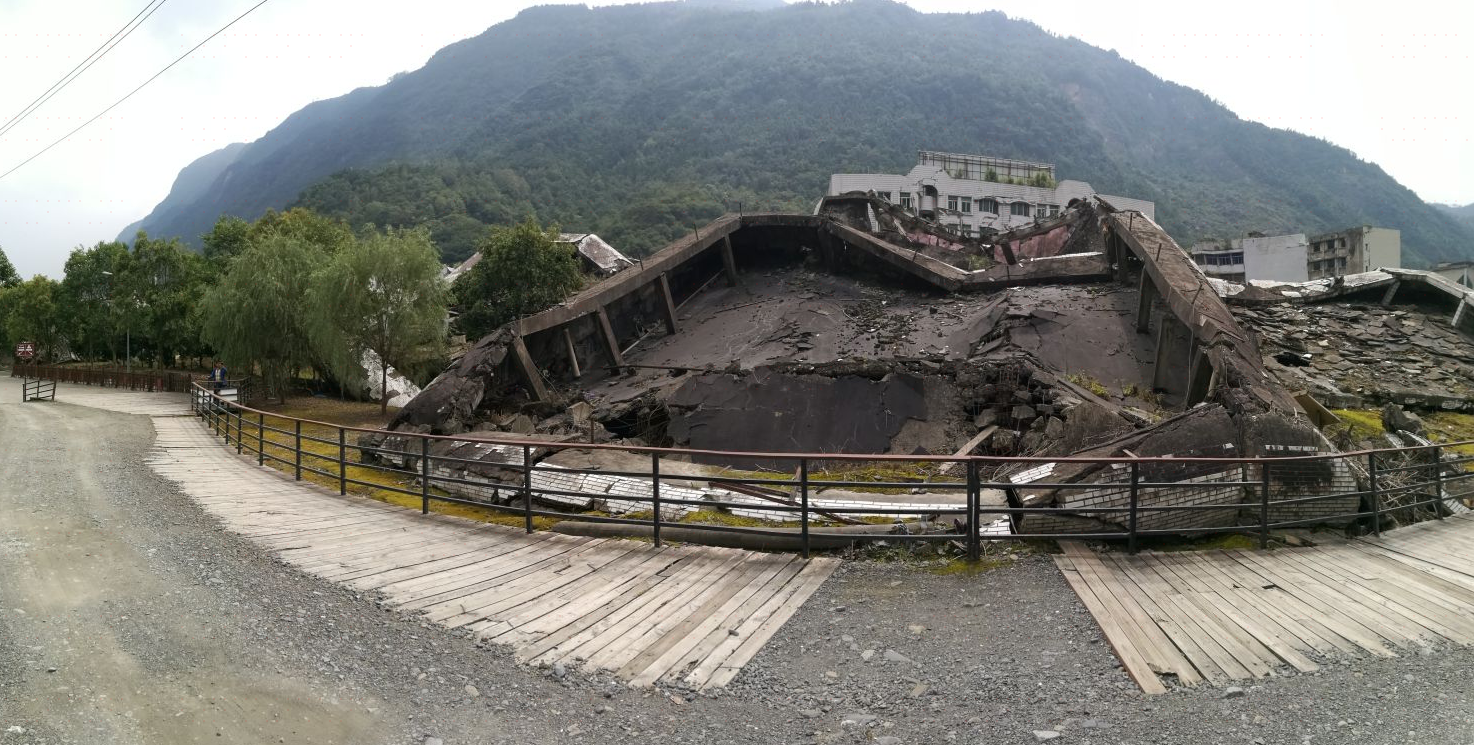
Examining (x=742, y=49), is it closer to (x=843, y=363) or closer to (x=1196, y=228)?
(x=1196, y=228)

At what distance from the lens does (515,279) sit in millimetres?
27969

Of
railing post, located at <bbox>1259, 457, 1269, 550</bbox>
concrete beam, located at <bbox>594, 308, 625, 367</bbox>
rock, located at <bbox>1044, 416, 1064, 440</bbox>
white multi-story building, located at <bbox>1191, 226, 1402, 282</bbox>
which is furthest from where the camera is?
white multi-story building, located at <bbox>1191, 226, 1402, 282</bbox>

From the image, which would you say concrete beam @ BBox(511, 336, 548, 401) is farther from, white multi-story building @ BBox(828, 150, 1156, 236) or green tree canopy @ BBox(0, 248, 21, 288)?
green tree canopy @ BBox(0, 248, 21, 288)

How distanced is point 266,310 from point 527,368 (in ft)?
49.4

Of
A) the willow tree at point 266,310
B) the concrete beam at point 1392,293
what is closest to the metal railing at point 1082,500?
the concrete beam at point 1392,293

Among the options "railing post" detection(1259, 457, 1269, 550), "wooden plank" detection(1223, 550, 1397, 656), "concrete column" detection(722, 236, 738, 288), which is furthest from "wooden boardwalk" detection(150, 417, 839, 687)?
"concrete column" detection(722, 236, 738, 288)

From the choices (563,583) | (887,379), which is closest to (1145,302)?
(887,379)

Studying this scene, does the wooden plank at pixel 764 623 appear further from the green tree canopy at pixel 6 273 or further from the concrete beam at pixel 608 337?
the green tree canopy at pixel 6 273

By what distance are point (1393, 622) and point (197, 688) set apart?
22.0ft

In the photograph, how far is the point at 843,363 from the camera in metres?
14.0

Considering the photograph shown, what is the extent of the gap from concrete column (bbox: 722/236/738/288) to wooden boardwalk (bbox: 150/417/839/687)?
531 inches

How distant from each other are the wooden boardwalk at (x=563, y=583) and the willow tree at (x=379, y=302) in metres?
15.3

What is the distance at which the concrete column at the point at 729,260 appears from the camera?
20500mm

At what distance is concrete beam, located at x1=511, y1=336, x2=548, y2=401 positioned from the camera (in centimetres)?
1494
